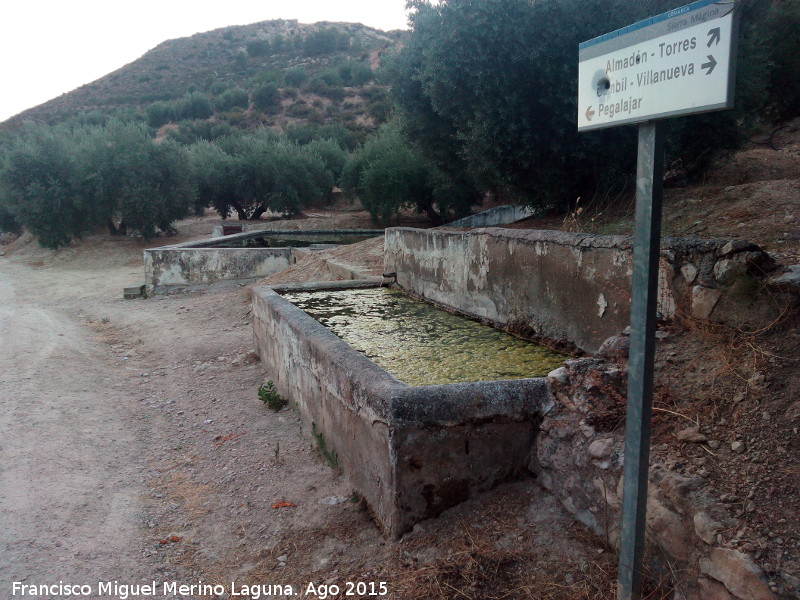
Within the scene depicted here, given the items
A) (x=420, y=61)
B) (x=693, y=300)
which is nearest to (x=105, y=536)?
(x=693, y=300)

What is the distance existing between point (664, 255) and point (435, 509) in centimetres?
188

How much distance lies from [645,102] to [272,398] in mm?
4217

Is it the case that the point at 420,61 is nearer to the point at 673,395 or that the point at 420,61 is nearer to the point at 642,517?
the point at 673,395

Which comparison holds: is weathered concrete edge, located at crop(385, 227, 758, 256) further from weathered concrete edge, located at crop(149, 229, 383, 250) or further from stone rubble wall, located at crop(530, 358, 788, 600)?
weathered concrete edge, located at crop(149, 229, 383, 250)

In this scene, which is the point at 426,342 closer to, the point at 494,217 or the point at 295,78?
the point at 494,217

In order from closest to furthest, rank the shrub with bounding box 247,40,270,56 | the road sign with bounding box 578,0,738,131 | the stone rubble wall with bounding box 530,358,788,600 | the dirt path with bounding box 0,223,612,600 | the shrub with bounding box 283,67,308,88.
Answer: the road sign with bounding box 578,0,738,131 < the stone rubble wall with bounding box 530,358,788,600 < the dirt path with bounding box 0,223,612,600 < the shrub with bounding box 283,67,308,88 < the shrub with bounding box 247,40,270,56

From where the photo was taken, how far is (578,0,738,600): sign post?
5.24ft

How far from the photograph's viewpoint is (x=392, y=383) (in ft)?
10.2

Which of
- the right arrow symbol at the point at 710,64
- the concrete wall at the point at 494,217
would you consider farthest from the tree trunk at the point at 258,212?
the right arrow symbol at the point at 710,64

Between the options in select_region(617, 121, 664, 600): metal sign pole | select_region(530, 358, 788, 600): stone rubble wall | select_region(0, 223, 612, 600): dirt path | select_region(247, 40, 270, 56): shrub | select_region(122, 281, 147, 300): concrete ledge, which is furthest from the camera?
select_region(247, 40, 270, 56): shrub

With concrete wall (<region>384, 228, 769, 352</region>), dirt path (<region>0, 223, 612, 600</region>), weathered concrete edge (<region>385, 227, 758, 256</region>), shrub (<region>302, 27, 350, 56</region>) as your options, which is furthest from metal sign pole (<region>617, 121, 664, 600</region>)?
shrub (<region>302, 27, 350, 56</region>)

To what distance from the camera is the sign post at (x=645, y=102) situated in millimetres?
1596

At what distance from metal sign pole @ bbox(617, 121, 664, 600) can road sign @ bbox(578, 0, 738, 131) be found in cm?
9

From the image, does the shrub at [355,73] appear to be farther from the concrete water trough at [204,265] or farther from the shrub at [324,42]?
the concrete water trough at [204,265]
